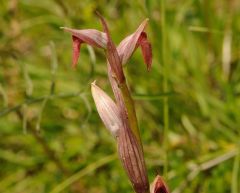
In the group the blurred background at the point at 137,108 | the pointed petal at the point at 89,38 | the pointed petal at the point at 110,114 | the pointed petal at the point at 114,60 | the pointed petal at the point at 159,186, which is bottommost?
the blurred background at the point at 137,108

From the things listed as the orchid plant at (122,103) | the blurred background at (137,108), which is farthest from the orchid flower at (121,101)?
the blurred background at (137,108)

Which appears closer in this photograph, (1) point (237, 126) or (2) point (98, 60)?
(1) point (237, 126)

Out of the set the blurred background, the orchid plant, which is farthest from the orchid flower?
the blurred background

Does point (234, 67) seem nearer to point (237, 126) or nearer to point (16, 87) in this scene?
point (237, 126)

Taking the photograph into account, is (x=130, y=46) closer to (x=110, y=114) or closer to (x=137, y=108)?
(x=110, y=114)

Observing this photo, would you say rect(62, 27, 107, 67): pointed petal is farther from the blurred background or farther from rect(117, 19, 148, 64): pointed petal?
the blurred background

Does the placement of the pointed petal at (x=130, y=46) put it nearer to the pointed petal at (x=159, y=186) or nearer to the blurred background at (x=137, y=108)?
the pointed petal at (x=159, y=186)

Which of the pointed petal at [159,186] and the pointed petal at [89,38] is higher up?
the pointed petal at [89,38]

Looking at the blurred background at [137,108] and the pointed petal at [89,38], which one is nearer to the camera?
the pointed petal at [89,38]

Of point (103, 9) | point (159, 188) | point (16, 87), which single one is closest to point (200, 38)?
point (103, 9)
